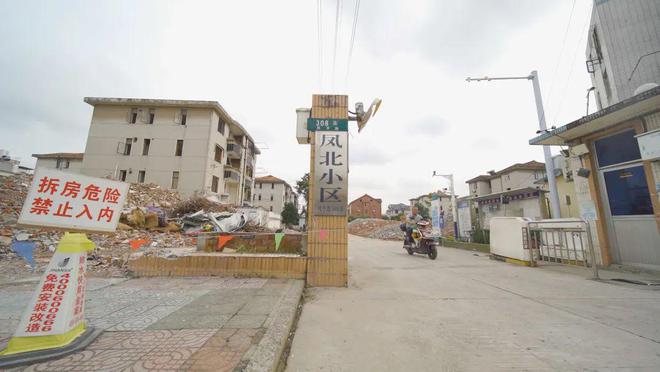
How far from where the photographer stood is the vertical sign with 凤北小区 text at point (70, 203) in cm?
211

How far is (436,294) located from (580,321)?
1572mm

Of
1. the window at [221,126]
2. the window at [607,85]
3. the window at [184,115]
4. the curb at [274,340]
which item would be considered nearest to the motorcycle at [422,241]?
the curb at [274,340]

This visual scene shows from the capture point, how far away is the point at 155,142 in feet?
67.4

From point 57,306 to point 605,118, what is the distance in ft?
33.2

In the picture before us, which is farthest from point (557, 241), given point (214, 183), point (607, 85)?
point (214, 183)

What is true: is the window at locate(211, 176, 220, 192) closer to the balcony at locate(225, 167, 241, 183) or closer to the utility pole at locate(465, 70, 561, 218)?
the balcony at locate(225, 167, 241, 183)

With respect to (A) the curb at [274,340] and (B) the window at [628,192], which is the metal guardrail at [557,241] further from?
(A) the curb at [274,340]

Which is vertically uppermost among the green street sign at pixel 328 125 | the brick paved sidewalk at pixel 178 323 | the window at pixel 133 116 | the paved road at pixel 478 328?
the window at pixel 133 116

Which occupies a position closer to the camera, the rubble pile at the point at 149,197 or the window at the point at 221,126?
the rubble pile at the point at 149,197

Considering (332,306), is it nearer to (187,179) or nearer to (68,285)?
(68,285)

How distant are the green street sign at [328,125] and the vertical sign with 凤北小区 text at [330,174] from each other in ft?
0.26

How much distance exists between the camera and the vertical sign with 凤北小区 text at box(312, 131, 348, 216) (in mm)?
4332

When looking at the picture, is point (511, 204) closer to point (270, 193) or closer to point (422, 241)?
point (422, 241)

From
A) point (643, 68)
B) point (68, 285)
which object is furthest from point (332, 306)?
point (643, 68)
